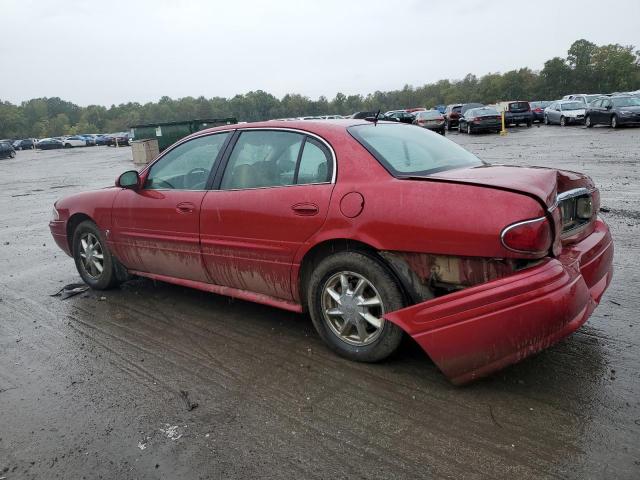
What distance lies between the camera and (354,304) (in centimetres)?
340

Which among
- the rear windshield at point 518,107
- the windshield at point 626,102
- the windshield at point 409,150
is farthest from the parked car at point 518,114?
the windshield at point 409,150

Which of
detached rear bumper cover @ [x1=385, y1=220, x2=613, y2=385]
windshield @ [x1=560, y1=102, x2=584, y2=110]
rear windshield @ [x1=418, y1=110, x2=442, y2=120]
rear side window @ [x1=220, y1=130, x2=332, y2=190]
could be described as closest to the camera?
detached rear bumper cover @ [x1=385, y1=220, x2=613, y2=385]

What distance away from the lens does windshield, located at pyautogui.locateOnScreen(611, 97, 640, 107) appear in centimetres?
2419

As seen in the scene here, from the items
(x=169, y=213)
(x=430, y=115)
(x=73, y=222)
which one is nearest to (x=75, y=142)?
(x=430, y=115)

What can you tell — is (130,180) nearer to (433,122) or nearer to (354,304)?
(354,304)

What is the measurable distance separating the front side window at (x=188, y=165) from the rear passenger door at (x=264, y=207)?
7.2 inches

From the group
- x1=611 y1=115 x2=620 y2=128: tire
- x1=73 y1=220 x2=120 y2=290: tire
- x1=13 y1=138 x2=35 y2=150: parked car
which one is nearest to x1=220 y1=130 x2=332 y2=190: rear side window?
x1=73 y1=220 x2=120 y2=290: tire

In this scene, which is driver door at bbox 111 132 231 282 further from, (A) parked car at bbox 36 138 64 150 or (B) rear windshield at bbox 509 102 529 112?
(A) parked car at bbox 36 138 64 150

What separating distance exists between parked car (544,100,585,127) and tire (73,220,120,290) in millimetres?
29975

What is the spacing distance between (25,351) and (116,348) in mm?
738

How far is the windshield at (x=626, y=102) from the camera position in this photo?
79.4ft

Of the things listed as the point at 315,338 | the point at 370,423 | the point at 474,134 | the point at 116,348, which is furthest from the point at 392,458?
the point at 474,134

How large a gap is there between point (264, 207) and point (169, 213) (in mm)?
1083

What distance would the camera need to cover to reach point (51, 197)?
14.4 metres
